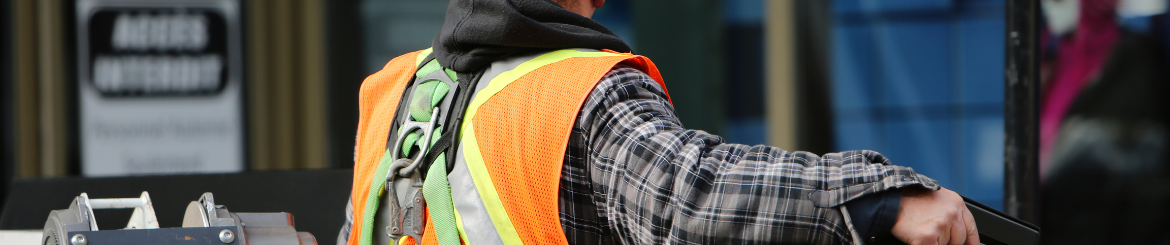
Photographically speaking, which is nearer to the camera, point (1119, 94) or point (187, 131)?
point (1119, 94)

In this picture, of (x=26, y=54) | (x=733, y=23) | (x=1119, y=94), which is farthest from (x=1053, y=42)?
(x=26, y=54)

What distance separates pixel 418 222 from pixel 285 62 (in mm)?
4439

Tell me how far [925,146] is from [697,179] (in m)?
4.83

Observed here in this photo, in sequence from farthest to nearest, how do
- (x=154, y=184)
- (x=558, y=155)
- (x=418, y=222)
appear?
(x=154, y=184) → (x=418, y=222) → (x=558, y=155)

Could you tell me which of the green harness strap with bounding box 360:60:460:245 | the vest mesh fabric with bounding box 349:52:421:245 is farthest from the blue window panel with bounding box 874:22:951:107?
the green harness strap with bounding box 360:60:460:245

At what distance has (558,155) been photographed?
4.39 ft

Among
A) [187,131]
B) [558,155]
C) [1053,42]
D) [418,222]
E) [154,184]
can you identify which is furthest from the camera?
[187,131]

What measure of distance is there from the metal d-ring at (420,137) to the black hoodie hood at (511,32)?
111 mm

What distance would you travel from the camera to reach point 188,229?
1430 millimetres

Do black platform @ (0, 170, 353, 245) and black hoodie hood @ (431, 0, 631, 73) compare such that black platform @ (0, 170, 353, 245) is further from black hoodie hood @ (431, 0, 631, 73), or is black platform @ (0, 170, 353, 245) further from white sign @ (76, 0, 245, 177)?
white sign @ (76, 0, 245, 177)

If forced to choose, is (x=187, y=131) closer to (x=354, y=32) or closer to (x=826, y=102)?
(x=354, y=32)

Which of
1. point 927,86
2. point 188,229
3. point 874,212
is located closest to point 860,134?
point 927,86

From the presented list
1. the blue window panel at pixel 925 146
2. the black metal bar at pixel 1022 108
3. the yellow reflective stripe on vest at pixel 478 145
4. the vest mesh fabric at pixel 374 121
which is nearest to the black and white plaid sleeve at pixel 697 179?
the yellow reflective stripe on vest at pixel 478 145

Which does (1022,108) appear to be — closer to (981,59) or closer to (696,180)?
(696,180)
